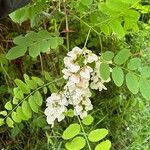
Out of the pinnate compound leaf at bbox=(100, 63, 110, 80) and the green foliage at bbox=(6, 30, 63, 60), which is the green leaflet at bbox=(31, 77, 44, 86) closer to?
the green foliage at bbox=(6, 30, 63, 60)

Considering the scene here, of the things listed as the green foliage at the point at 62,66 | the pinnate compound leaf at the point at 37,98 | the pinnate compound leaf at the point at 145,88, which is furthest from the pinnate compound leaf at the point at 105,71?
the pinnate compound leaf at the point at 37,98

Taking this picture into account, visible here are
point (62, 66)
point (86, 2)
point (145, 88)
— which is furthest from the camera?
point (62, 66)

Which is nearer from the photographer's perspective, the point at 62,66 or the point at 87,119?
the point at 87,119

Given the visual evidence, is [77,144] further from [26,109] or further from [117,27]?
[117,27]

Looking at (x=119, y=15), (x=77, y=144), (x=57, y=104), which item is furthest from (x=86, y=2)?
(x=77, y=144)

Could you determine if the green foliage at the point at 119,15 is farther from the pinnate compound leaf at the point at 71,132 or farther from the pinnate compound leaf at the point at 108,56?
the pinnate compound leaf at the point at 71,132

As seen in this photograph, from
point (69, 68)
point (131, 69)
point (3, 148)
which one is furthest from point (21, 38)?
point (3, 148)

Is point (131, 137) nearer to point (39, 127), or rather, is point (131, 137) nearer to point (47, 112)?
point (39, 127)

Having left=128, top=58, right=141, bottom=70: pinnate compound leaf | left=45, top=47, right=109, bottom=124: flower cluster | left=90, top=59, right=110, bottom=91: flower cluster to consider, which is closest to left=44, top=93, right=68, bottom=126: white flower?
left=45, top=47, right=109, bottom=124: flower cluster
